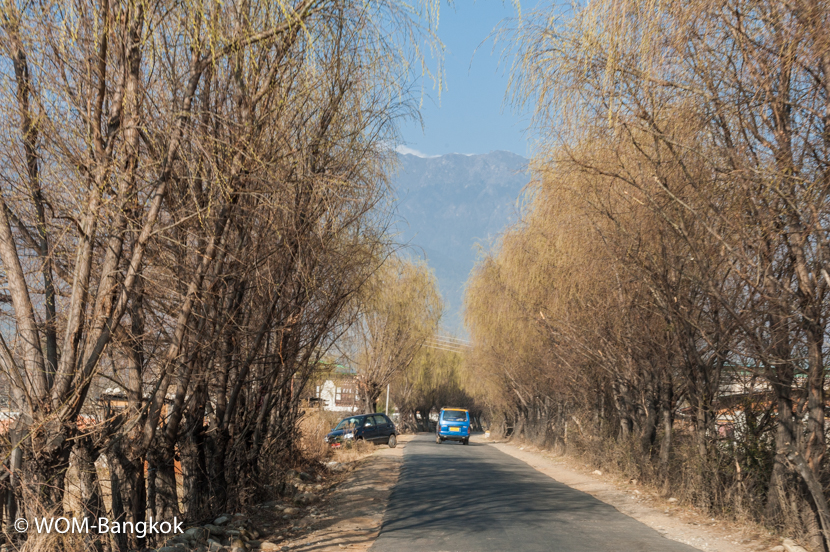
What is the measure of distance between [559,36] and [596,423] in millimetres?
17674

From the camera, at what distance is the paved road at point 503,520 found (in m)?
8.57

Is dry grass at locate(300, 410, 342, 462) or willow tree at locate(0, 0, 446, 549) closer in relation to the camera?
willow tree at locate(0, 0, 446, 549)

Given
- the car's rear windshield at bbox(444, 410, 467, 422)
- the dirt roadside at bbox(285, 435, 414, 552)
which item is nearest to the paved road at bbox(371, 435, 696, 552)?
the dirt roadside at bbox(285, 435, 414, 552)

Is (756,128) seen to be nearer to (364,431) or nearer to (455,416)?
(364,431)

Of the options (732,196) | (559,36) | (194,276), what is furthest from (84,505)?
(732,196)

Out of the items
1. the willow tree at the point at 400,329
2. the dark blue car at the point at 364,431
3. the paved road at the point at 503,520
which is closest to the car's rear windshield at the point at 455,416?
the willow tree at the point at 400,329

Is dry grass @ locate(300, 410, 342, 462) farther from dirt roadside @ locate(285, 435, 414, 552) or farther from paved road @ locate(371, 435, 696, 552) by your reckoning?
paved road @ locate(371, 435, 696, 552)

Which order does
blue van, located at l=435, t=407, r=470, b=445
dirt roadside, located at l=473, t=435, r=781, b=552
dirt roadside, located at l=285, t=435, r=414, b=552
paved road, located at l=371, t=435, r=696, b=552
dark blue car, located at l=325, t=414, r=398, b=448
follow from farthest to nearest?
blue van, located at l=435, t=407, r=470, b=445, dark blue car, located at l=325, t=414, r=398, b=448, dirt roadside, located at l=473, t=435, r=781, b=552, dirt roadside, located at l=285, t=435, r=414, b=552, paved road, located at l=371, t=435, r=696, b=552

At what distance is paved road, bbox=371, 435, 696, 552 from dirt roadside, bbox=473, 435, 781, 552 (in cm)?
34

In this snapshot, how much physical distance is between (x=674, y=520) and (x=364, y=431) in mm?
20856

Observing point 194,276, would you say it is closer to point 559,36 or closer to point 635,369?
point 559,36

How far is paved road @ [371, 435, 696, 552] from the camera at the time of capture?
8.57m

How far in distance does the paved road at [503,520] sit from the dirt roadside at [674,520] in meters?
0.34

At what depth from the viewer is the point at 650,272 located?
37.6ft
